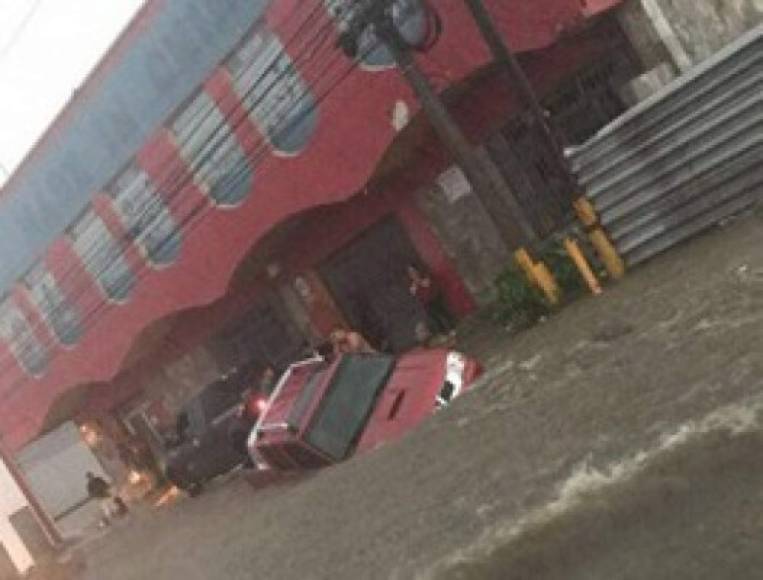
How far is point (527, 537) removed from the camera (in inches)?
334

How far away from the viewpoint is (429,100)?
16.2 m

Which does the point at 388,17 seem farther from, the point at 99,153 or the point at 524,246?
the point at 99,153

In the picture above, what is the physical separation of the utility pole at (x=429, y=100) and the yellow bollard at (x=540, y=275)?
0.64 feet

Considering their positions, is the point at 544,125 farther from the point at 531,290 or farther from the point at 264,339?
the point at 264,339

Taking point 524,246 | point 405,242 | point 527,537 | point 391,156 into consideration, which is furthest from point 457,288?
point 527,537

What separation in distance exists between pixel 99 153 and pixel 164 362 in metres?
6.31

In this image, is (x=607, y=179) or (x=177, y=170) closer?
(x=607, y=179)

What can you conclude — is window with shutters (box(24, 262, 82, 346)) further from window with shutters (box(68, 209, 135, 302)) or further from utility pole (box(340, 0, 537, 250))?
utility pole (box(340, 0, 537, 250))

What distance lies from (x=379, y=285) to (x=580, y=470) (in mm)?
14415

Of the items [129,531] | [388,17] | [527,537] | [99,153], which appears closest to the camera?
[527,537]

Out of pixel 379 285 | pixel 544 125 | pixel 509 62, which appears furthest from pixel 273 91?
pixel 544 125

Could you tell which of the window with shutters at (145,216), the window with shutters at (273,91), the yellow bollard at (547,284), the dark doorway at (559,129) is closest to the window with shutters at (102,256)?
the window with shutters at (145,216)

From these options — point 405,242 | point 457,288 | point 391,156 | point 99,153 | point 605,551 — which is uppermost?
point 99,153

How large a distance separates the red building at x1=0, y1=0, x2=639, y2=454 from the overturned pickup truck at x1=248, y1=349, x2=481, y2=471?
545cm
